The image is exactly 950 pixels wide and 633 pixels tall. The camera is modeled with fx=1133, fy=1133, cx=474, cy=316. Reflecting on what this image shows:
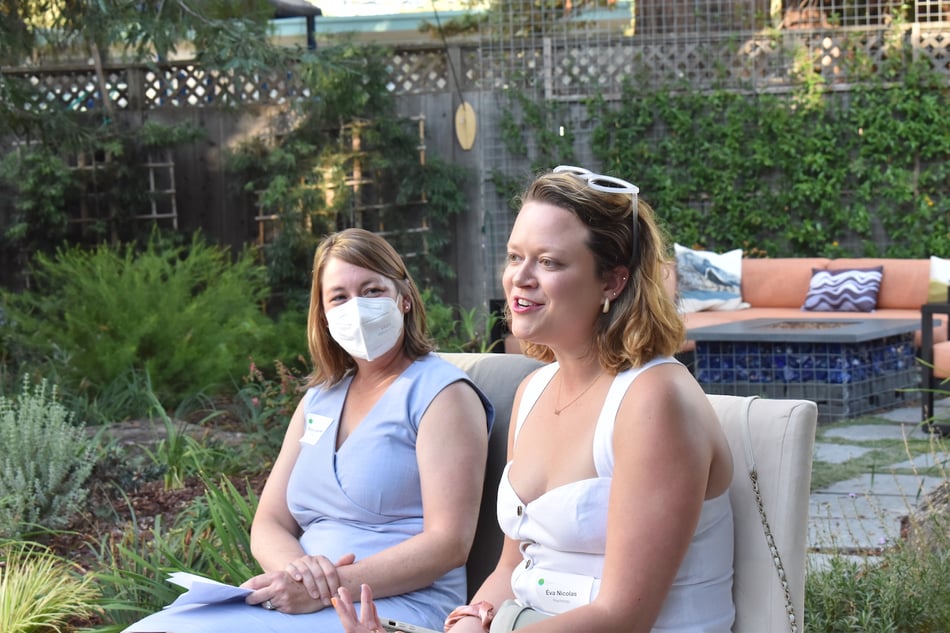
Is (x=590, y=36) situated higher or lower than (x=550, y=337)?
higher

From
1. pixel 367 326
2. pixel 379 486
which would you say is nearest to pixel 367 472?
pixel 379 486

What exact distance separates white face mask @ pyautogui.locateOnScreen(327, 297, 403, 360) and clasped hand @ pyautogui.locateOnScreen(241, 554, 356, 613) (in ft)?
1.59

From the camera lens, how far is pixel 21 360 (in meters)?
6.40

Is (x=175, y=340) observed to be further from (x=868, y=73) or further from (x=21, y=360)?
(x=868, y=73)

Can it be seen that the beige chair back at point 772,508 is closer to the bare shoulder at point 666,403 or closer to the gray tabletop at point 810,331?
the bare shoulder at point 666,403

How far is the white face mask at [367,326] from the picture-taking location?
2336 mm

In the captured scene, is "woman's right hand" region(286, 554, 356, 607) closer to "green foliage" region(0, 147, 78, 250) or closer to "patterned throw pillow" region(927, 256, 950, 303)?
"patterned throw pillow" region(927, 256, 950, 303)

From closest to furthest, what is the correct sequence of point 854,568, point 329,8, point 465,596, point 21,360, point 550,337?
point 550,337
point 465,596
point 854,568
point 21,360
point 329,8

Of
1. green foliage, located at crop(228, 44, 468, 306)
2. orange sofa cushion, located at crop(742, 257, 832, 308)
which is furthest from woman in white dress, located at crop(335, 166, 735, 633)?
green foliage, located at crop(228, 44, 468, 306)

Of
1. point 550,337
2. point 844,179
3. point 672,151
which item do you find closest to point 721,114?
point 672,151

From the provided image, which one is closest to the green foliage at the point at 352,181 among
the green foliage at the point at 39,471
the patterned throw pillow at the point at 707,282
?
the patterned throw pillow at the point at 707,282

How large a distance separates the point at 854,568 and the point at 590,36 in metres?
8.05

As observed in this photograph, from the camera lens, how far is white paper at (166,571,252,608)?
1911mm

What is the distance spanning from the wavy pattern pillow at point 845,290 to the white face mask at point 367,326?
6.44m
